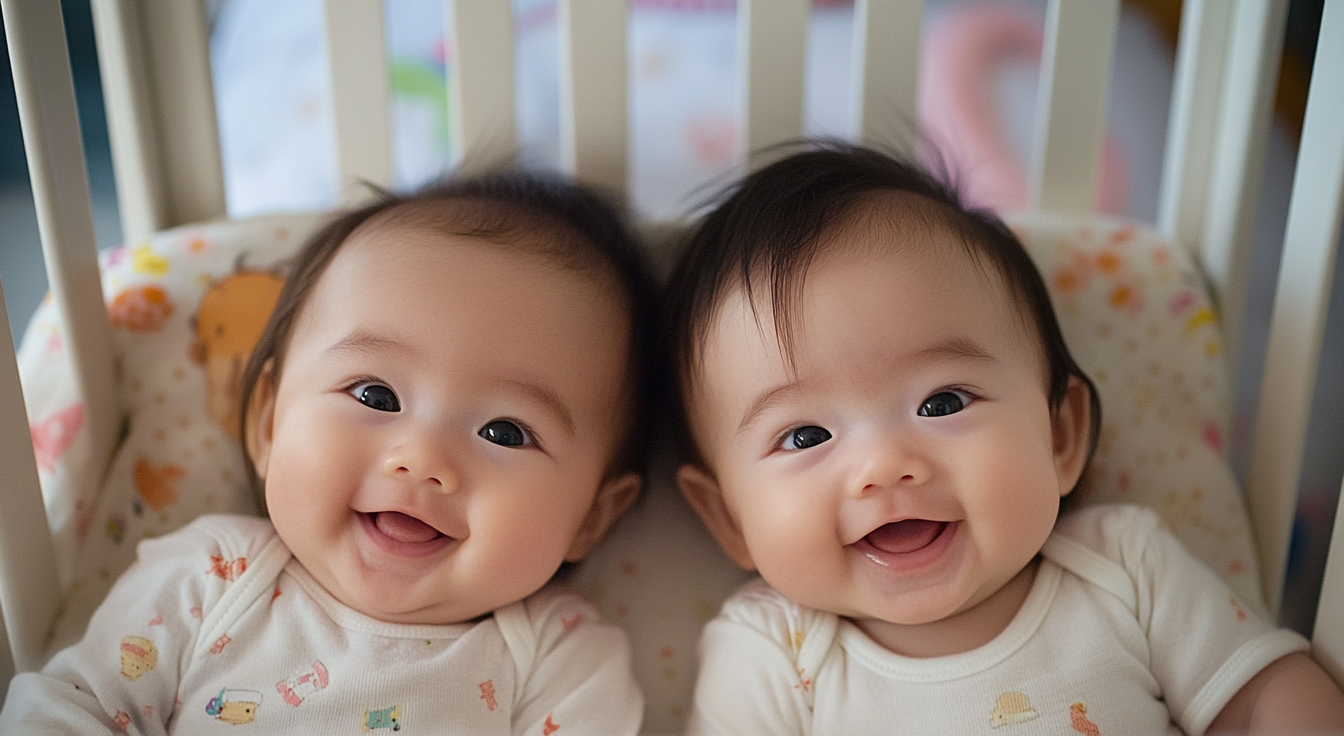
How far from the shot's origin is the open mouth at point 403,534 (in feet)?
3.03

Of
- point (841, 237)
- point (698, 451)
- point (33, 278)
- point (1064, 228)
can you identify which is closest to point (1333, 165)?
point (1064, 228)

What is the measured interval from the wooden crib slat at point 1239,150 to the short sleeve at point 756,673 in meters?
0.65

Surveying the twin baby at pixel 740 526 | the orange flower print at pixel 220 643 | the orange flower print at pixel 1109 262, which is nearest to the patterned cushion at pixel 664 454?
the orange flower print at pixel 1109 262

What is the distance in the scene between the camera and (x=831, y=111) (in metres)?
1.89

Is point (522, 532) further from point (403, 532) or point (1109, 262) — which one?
point (1109, 262)

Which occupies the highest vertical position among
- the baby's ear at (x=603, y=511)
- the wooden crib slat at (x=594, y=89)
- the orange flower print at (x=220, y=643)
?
the wooden crib slat at (x=594, y=89)

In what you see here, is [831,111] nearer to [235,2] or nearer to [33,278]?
[235,2]

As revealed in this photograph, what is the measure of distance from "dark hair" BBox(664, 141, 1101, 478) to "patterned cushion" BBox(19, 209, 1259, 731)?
0.41 ft

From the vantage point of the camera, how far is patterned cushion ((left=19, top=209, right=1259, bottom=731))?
109 centimetres

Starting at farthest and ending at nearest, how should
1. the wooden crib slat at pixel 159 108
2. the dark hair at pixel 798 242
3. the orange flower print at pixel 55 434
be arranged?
the wooden crib slat at pixel 159 108
the orange flower print at pixel 55 434
the dark hair at pixel 798 242

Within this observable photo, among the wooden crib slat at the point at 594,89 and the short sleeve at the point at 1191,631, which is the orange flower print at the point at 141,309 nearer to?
the wooden crib slat at the point at 594,89

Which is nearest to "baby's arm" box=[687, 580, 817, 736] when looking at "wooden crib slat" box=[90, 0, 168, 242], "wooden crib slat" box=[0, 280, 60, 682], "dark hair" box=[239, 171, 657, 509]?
"dark hair" box=[239, 171, 657, 509]

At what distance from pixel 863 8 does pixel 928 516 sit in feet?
2.05

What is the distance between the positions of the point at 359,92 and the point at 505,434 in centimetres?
51
